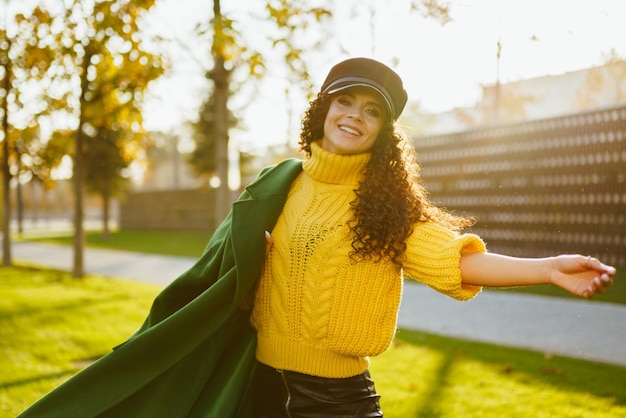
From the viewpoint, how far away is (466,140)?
505 inches

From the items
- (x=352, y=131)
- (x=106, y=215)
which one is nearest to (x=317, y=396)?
(x=352, y=131)

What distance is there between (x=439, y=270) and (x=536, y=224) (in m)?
9.83

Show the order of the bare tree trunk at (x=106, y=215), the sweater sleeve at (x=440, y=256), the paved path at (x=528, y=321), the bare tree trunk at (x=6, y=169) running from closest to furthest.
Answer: the sweater sleeve at (x=440, y=256)
the paved path at (x=528, y=321)
the bare tree trunk at (x=6, y=169)
the bare tree trunk at (x=106, y=215)

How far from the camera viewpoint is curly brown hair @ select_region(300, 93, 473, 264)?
2266 mm

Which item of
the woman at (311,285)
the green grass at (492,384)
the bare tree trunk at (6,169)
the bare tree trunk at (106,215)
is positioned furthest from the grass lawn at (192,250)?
the woman at (311,285)

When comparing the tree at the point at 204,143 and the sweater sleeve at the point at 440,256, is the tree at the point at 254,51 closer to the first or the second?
the sweater sleeve at the point at 440,256

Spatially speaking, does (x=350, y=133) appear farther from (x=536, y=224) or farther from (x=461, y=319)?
(x=536, y=224)

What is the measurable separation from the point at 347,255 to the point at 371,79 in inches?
26.8

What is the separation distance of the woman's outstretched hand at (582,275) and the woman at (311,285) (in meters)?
0.32

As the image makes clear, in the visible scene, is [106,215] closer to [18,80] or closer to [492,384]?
[18,80]

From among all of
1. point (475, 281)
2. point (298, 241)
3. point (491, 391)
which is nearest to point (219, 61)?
point (491, 391)

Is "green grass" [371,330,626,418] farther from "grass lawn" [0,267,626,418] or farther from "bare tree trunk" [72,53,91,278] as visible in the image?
"bare tree trunk" [72,53,91,278]

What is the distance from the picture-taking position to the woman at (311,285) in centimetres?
231

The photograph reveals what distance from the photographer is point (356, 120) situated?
2.38 m
